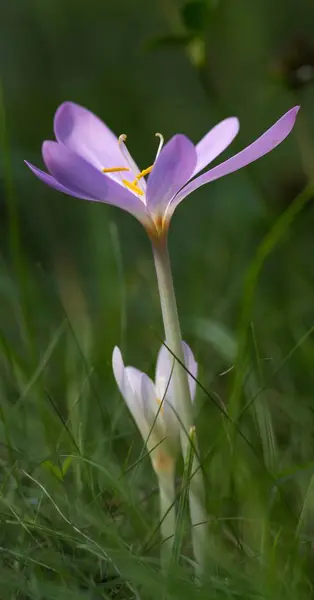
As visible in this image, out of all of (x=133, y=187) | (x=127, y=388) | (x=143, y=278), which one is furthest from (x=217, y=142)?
(x=143, y=278)

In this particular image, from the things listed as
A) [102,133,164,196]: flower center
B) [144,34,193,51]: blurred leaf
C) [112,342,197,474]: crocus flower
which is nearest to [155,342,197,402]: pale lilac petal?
[112,342,197,474]: crocus flower

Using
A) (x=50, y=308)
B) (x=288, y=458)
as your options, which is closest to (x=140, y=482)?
(x=288, y=458)

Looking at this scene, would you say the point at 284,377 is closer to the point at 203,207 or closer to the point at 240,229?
the point at 240,229

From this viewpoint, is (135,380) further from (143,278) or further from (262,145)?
(143,278)

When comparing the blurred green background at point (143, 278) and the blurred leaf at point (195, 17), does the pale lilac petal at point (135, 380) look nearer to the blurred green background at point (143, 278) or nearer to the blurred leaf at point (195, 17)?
the blurred green background at point (143, 278)

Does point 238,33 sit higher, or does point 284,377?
point 238,33
